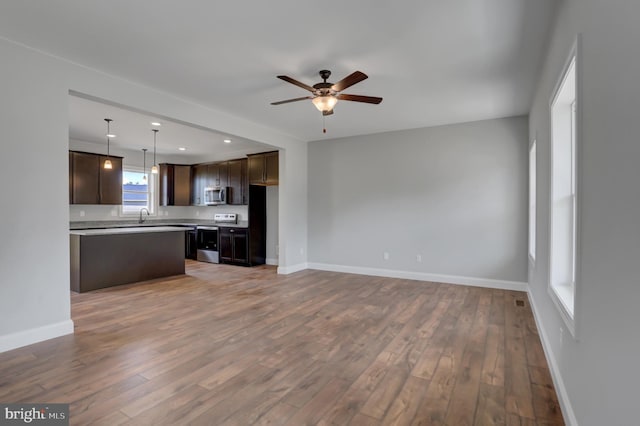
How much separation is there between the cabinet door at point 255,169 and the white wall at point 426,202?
1.08 m

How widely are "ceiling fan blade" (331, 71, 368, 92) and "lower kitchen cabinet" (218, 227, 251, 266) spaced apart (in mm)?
4697

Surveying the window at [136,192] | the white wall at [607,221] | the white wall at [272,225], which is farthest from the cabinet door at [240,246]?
the white wall at [607,221]

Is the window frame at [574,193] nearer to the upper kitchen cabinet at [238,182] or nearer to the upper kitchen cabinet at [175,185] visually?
the upper kitchen cabinet at [238,182]

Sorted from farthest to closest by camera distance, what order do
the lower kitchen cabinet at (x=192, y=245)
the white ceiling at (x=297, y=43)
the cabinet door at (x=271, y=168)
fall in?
the lower kitchen cabinet at (x=192, y=245), the cabinet door at (x=271, y=168), the white ceiling at (x=297, y=43)

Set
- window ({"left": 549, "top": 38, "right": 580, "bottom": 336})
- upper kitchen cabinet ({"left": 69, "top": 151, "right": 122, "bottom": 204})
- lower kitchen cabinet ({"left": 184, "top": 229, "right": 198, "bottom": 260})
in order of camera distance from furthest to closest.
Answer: lower kitchen cabinet ({"left": 184, "top": 229, "right": 198, "bottom": 260}) < upper kitchen cabinet ({"left": 69, "top": 151, "right": 122, "bottom": 204}) < window ({"left": 549, "top": 38, "right": 580, "bottom": 336})

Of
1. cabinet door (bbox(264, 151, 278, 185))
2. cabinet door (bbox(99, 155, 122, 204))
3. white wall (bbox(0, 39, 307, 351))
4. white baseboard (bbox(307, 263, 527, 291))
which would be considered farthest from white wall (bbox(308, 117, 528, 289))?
cabinet door (bbox(99, 155, 122, 204))

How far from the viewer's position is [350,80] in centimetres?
296

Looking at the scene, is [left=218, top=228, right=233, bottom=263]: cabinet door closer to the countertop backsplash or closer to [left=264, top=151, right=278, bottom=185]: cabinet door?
the countertop backsplash

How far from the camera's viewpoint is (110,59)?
10.4 feet

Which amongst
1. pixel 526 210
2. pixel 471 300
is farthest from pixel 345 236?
pixel 526 210

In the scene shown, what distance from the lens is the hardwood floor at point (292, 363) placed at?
202 centimetres

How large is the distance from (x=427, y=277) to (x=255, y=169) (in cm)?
422

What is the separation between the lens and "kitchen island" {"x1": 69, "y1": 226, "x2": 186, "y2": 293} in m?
→ 4.91

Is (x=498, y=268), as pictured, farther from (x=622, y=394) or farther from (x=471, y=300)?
(x=622, y=394)
